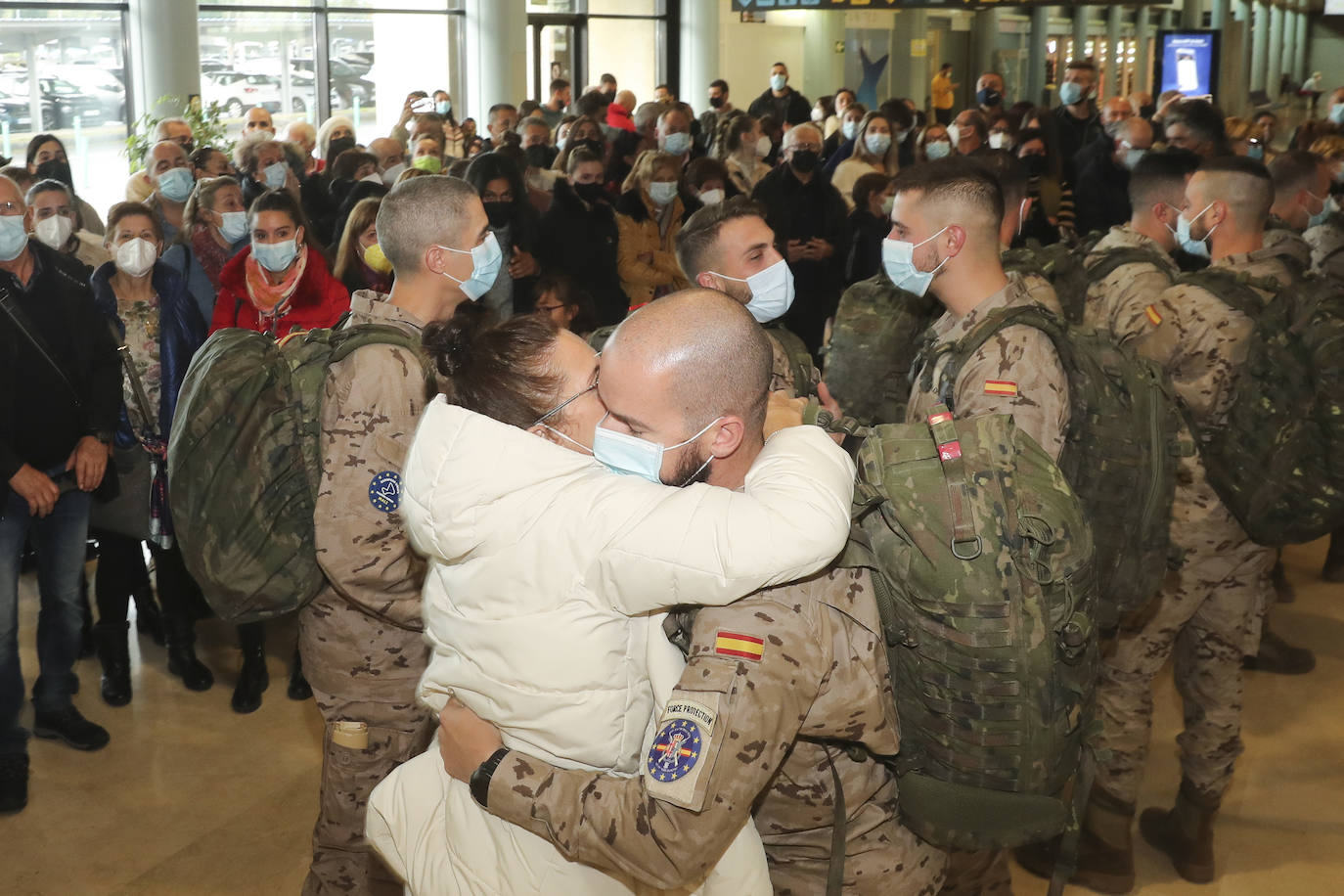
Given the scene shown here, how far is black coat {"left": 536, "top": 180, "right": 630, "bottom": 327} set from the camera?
6.38 metres

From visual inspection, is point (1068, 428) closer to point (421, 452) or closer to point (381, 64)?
point (421, 452)

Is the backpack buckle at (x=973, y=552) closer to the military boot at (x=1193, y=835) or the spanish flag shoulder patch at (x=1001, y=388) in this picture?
the spanish flag shoulder patch at (x=1001, y=388)

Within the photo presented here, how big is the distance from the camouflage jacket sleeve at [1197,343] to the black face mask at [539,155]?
6461mm

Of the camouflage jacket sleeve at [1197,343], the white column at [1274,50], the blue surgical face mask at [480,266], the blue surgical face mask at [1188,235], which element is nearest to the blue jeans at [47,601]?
the blue surgical face mask at [480,266]

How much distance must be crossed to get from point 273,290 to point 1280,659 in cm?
409

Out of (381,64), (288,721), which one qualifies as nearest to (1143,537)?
(288,721)

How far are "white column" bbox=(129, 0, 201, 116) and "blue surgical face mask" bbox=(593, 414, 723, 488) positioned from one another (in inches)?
393

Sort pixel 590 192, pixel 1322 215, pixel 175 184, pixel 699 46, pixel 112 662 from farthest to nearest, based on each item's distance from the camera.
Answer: pixel 699 46 → pixel 590 192 → pixel 175 184 → pixel 1322 215 → pixel 112 662

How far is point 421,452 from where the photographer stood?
171cm

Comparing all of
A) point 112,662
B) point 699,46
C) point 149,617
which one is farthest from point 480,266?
point 699,46

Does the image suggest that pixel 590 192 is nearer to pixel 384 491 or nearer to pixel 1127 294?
pixel 1127 294

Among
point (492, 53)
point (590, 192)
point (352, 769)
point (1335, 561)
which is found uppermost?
point (492, 53)

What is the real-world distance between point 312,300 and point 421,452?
301 cm

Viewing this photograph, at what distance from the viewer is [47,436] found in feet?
12.3
